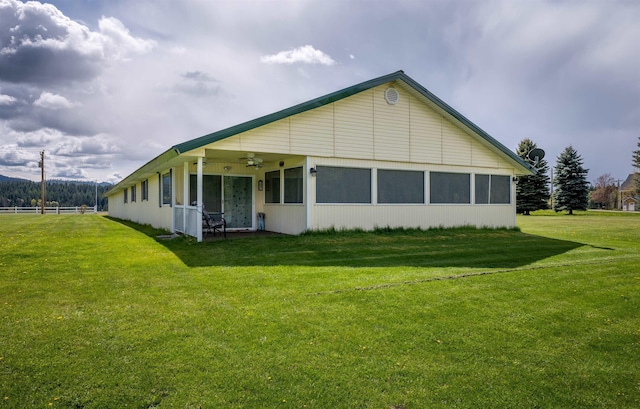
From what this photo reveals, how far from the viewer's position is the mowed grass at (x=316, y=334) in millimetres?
2801

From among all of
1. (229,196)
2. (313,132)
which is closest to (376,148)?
(313,132)

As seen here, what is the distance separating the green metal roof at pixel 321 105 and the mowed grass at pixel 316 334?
12.0ft

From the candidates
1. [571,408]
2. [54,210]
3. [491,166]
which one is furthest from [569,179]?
[54,210]

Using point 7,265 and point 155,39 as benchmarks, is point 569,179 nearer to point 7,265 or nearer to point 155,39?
point 155,39

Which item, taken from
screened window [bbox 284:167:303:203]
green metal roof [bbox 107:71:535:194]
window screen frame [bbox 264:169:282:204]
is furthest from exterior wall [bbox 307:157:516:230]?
window screen frame [bbox 264:169:282:204]

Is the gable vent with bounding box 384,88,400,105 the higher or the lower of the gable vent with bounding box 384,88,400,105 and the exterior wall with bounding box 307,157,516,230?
the higher

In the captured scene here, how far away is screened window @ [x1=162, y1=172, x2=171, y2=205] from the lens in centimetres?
1405

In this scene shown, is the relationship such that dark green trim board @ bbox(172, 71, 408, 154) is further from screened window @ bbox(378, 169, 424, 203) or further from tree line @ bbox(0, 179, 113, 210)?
tree line @ bbox(0, 179, 113, 210)

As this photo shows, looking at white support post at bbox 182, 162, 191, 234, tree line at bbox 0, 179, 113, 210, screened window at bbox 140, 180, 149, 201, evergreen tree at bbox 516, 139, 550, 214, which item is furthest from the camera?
tree line at bbox 0, 179, 113, 210

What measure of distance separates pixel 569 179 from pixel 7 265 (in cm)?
3933

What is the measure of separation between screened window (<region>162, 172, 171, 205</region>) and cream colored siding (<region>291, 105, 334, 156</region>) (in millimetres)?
5313

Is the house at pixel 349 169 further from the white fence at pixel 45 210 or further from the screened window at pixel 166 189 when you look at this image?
the white fence at pixel 45 210

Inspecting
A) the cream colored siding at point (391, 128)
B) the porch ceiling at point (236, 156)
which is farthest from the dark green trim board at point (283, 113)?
the porch ceiling at point (236, 156)

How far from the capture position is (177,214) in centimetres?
1279
